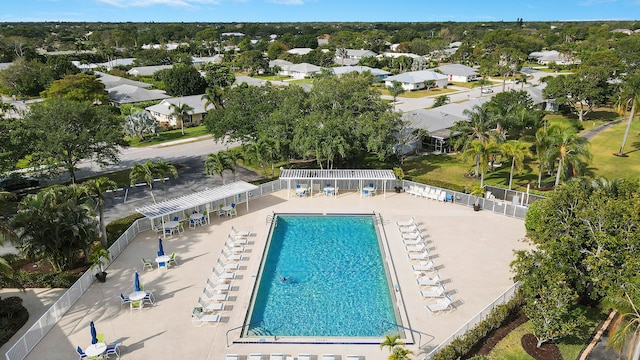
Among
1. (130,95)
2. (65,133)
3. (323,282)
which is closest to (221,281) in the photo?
(323,282)

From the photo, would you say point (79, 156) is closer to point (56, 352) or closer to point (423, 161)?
point (56, 352)

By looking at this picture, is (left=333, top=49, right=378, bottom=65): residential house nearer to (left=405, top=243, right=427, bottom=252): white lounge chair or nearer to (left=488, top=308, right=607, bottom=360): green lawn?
(left=405, top=243, right=427, bottom=252): white lounge chair

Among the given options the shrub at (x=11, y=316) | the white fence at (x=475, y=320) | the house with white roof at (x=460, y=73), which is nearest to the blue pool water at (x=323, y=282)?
the white fence at (x=475, y=320)

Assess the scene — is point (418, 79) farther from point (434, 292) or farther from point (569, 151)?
point (434, 292)

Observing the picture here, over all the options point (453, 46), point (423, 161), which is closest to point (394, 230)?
point (423, 161)

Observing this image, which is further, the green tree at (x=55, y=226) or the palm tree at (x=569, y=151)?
the palm tree at (x=569, y=151)

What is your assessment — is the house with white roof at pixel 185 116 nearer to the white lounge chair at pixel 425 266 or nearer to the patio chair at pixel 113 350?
the white lounge chair at pixel 425 266

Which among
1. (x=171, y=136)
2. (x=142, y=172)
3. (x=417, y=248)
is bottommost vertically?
(x=417, y=248)
